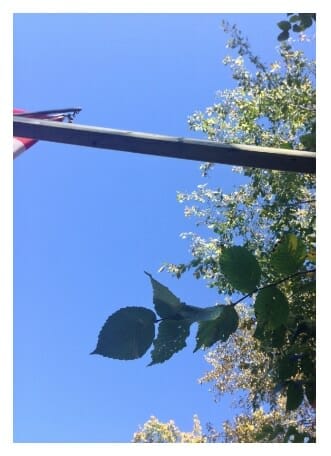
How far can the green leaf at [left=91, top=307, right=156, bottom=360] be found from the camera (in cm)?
36

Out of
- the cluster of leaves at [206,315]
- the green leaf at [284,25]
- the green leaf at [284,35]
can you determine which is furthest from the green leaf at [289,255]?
the green leaf at [284,35]

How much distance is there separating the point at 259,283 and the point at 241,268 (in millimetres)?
20

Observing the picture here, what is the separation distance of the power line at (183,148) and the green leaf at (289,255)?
0.20 feet

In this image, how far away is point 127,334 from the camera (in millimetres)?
365

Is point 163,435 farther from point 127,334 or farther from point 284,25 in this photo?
point 127,334

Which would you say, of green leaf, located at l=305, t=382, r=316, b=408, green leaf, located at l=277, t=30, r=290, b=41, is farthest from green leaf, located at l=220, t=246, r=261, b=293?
green leaf, located at l=277, t=30, r=290, b=41

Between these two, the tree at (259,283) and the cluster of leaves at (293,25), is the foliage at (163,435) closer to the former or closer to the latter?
the tree at (259,283)

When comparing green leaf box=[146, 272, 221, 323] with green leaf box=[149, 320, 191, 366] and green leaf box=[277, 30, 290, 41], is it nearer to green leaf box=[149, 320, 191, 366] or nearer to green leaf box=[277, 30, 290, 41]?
green leaf box=[149, 320, 191, 366]

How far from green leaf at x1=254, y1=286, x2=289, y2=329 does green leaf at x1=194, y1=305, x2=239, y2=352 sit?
0.11 feet

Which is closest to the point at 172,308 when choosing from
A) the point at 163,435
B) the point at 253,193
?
the point at 163,435
